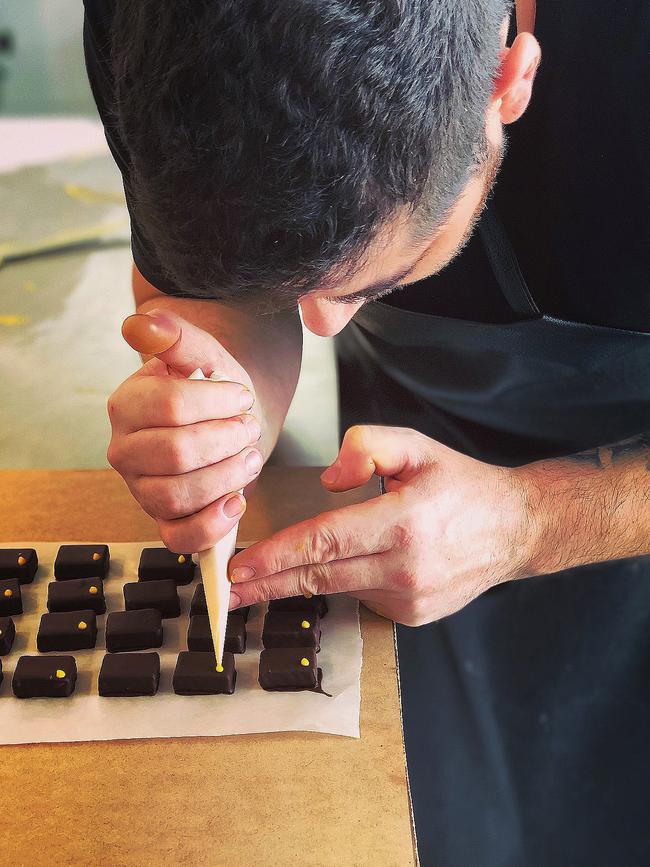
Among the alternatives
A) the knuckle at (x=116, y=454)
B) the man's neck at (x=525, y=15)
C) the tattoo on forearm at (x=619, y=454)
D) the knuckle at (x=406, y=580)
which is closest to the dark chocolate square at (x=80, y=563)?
the knuckle at (x=116, y=454)

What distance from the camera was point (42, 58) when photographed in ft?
11.4

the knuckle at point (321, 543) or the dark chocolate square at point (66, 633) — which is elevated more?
the knuckle at point (321, 543)

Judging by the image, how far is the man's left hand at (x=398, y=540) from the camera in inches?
36.9

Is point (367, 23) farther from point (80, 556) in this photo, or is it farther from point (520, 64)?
point (80, 556)

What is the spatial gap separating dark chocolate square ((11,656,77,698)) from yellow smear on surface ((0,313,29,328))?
97 centimetres

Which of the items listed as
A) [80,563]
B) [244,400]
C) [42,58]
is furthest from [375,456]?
[42,58]

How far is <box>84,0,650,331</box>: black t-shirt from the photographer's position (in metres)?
1.01

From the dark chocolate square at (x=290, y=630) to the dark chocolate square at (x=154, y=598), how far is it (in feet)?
0.36

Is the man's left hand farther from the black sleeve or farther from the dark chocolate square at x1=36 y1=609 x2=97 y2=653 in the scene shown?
the black sleeve

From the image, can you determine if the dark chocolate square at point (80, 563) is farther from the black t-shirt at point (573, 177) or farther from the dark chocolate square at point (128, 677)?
the black t-shirt at point (573, 177)

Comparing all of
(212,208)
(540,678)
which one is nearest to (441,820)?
(540,678)

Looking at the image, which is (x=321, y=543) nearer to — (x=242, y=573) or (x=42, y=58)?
(x=242, y=573)

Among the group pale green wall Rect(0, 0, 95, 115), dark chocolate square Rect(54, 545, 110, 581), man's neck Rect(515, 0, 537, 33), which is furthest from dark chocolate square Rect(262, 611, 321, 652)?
pale green wall Rect(0, 0, 95, 115)

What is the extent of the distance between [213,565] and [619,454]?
0.61 m
